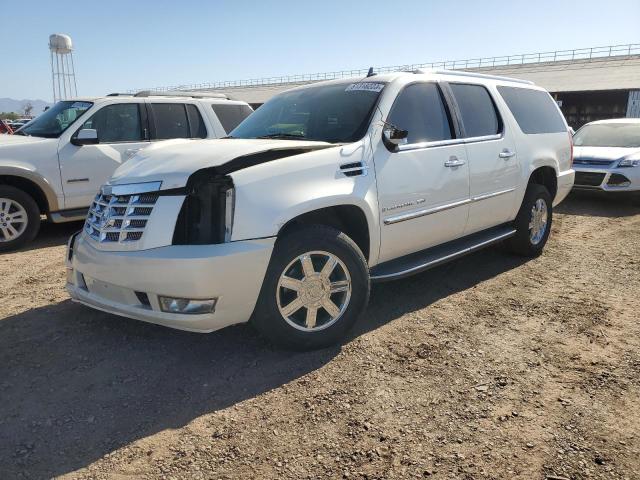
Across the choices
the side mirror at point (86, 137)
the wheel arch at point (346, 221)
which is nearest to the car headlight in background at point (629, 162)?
the wheel arch at point (346, 221)

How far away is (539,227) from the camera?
18.5ft

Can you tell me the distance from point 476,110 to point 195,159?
282cm

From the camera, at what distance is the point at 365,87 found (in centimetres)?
405

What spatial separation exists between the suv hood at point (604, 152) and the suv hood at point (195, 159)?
7.39 meters

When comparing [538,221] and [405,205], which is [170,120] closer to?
[405,205]

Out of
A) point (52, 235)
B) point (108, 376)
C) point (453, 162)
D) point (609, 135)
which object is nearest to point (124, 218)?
point (108, 376)

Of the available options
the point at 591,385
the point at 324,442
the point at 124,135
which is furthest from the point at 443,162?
the point at 124,135

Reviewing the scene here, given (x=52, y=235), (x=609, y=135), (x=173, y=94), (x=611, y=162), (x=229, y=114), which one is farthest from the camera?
(x=609, y=135)

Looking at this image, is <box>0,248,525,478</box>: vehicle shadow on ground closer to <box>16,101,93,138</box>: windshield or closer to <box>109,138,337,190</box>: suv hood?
<box>109,138,337,190</box>: suv hood

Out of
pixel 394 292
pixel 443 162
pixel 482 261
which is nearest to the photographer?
pixel 443 162

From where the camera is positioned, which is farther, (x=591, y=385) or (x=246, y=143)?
(x=246, y=143)

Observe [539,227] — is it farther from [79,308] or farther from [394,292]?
[79,308]

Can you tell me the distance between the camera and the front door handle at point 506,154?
4.83 m

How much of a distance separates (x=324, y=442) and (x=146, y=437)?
89 centimetres
